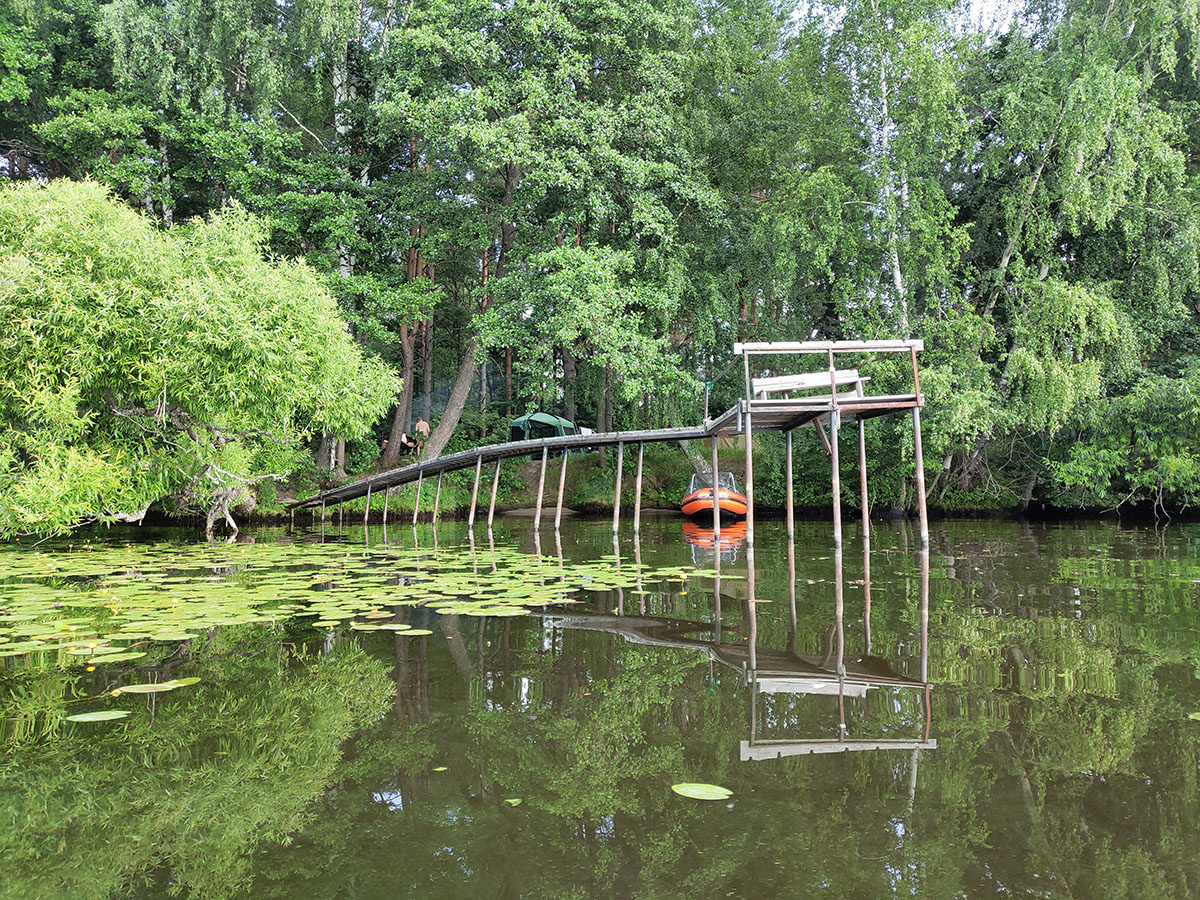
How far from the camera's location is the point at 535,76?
17359 mm

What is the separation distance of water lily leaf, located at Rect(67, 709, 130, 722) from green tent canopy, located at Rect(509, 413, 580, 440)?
891 inches

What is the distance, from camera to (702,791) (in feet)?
8.34

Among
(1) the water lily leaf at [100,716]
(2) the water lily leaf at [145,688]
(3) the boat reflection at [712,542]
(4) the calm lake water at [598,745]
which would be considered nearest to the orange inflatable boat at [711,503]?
(3) the boat reflection at [712,542]

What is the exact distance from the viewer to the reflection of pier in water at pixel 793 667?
298 centimetres

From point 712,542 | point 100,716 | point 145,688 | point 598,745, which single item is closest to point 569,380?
point 712,542

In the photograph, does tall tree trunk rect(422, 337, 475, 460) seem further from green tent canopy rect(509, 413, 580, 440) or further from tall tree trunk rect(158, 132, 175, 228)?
tall tree trunk rect(158, 132, 175, 228)

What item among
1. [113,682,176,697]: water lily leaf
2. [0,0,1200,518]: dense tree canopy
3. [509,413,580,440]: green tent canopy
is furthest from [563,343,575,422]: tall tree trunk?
[113,682,176,697]: water lily leaf

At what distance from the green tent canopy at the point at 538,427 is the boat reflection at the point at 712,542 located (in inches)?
365

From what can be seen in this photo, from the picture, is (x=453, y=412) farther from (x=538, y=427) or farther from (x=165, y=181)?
(x=538, y=427)

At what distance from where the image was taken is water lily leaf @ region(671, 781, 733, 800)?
8.23 ft

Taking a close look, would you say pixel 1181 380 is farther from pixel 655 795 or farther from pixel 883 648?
pixel 655 795

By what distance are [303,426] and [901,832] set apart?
12674mm

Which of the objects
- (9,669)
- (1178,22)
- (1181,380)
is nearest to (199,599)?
(9,669)

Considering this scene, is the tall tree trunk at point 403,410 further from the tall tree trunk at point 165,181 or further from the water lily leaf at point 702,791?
the water lily leaf at point 702,791
